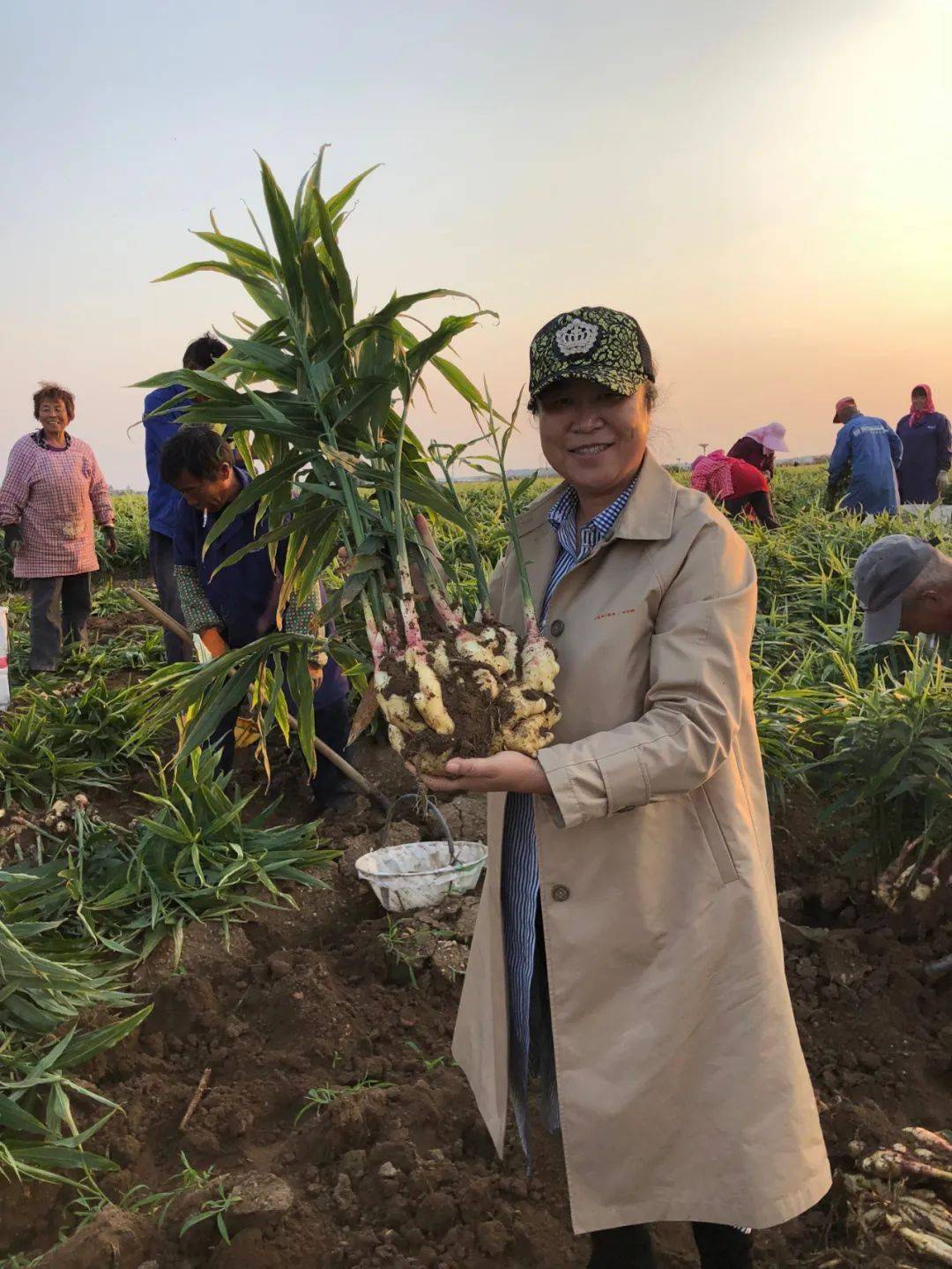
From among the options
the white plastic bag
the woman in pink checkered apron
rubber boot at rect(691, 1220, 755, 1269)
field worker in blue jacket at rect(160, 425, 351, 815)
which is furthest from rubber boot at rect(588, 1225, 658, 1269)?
the woman in pink checkered apron

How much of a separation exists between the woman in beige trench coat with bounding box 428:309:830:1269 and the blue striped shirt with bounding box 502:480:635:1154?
61 mm

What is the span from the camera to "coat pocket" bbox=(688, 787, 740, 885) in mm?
1422

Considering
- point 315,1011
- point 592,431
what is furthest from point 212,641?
point 592,431

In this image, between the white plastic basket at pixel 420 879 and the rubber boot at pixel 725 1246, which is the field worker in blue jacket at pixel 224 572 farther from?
the rubber boot at pixel 725 1246

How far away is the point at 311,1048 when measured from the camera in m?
2.60

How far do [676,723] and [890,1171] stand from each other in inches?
48.7

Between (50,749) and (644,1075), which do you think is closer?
(644,1075)

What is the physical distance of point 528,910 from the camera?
5.13ft

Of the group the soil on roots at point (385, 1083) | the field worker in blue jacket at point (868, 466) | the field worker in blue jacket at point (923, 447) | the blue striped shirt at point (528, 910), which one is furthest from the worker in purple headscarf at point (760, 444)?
Result: the blue striped shirt at point (528, 910)

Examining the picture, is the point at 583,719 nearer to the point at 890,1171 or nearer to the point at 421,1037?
the point at 890,1171

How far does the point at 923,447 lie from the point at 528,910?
8.90 metres

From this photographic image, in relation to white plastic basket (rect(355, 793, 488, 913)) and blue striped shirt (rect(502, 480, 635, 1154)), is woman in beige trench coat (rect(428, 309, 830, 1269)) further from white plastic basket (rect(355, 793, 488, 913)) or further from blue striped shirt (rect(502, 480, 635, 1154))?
white plastic basket (rect(355, 793, 488, 913))

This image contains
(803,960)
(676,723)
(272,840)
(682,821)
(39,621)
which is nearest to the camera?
(676,723)

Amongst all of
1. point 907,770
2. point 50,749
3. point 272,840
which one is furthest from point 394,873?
point 50,749
